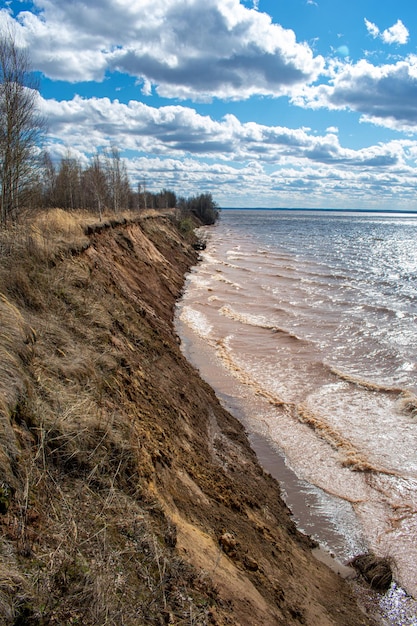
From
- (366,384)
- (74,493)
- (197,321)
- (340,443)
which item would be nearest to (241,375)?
(366,384)

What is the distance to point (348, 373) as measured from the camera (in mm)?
15078

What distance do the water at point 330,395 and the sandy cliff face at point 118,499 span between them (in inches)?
46.1

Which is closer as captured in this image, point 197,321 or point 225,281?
point 197,321

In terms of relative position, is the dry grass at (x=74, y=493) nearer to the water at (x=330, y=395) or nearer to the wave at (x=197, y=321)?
the water at (x=330, y=395)

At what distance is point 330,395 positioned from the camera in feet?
43.6

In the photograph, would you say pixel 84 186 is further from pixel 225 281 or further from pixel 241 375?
pixel 241 375

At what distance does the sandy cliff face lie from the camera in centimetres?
302

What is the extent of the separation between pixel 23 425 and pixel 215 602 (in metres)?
2.46

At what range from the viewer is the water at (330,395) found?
7.96 metres

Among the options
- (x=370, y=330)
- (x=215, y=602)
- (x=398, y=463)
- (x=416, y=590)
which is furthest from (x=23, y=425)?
(x=370, y=330)

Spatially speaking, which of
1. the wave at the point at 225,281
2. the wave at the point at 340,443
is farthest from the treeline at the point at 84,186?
the wave at the point at 340,443

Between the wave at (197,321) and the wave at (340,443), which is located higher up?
the wave at (197,321)

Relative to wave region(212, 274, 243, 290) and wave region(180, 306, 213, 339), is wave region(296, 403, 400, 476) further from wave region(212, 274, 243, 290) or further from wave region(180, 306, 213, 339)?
wave region(212, 274, 243, 290)

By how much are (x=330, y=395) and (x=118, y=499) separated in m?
10.5
